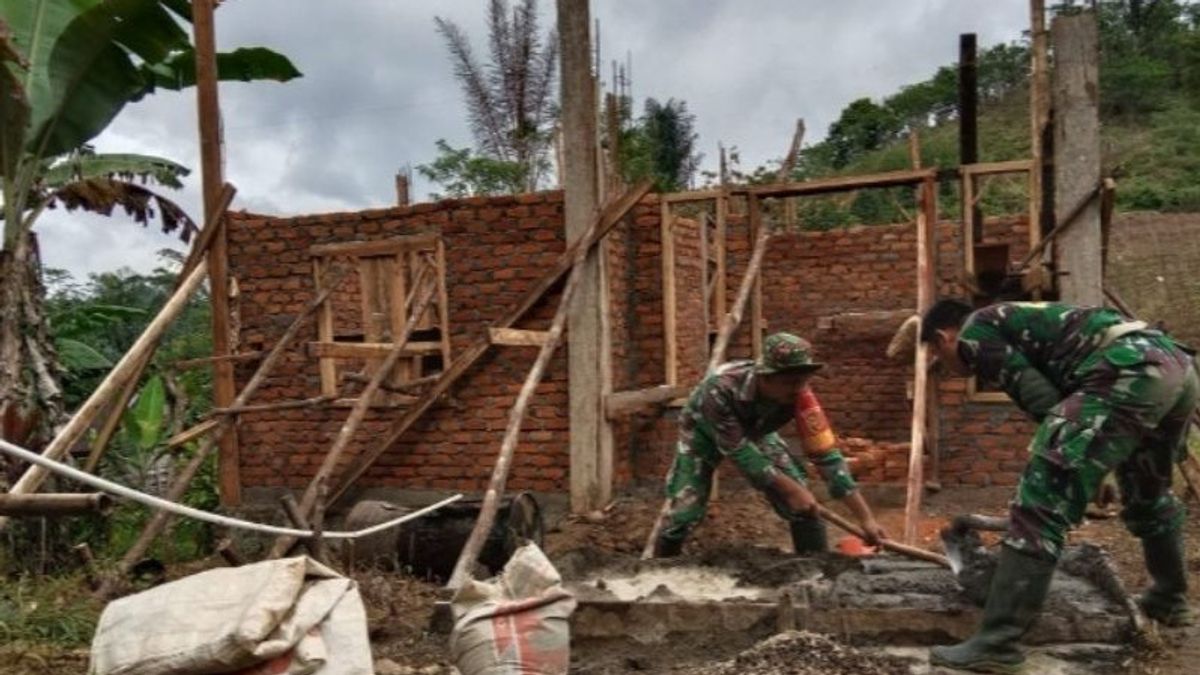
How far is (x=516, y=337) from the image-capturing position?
730 centimetres

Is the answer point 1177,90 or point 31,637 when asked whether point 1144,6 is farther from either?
point 31,637

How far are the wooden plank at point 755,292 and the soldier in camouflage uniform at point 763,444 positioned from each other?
2.39m

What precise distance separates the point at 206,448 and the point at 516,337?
7.04ft

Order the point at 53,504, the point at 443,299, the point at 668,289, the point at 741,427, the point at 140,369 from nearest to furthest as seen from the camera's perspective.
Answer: the point at 53,504, the point at 741,427, the point at 140,369, the point at 443,299, the point at 668,289

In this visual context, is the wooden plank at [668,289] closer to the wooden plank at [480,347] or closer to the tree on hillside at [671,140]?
the wooden plank at [480,347]

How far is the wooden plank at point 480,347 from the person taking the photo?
7262 mm

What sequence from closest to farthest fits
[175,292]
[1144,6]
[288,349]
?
1. [175,292]
2. [288,349]
3. [1144,6]

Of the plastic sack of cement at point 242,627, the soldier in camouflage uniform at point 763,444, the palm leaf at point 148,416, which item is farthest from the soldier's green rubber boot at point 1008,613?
the palm leaf at point 148,416

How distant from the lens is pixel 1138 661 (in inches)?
164

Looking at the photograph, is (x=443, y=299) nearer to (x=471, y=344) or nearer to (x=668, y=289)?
(x=471, y=344)

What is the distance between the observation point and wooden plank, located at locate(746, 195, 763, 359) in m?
8.56

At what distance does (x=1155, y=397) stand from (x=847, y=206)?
50.5 ft

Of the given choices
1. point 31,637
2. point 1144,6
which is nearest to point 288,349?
point 31,637

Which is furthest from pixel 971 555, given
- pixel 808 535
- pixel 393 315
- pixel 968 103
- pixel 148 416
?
pixel 148 416
